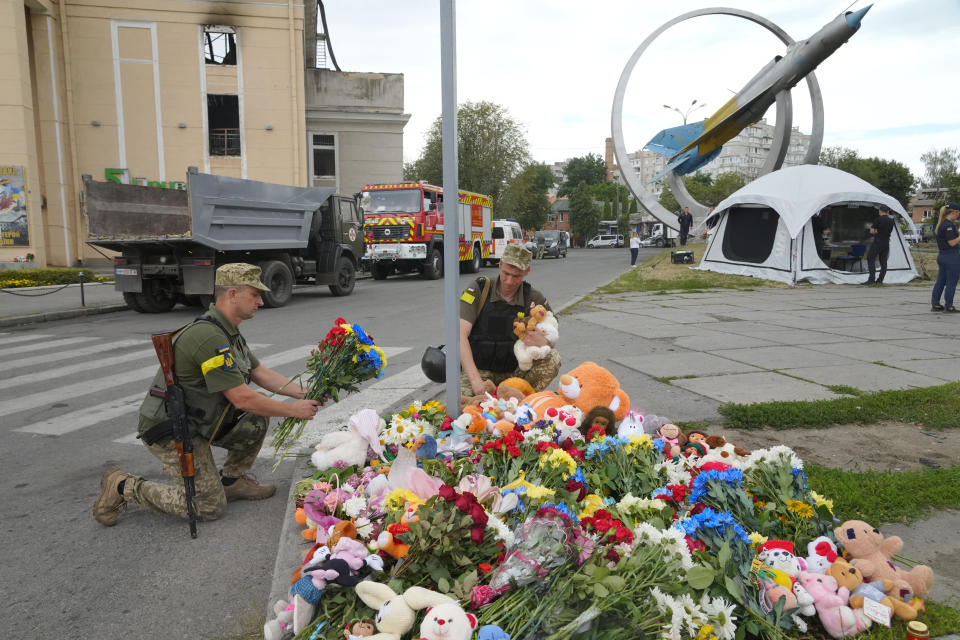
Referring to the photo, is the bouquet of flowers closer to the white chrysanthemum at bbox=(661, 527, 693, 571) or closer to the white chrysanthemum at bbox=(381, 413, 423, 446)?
the white chrysanthemum at bbox=(381, 413, 423, 446)

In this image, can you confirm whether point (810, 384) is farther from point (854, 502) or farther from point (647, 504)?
point (647, 504)

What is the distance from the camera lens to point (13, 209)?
20.9 metres

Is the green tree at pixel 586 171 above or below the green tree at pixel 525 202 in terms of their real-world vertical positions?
above

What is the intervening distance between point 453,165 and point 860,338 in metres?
7.63

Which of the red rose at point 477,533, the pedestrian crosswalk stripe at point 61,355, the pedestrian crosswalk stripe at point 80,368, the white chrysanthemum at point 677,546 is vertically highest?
Result: the red rose at point 477,533

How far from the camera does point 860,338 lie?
29.5 feet

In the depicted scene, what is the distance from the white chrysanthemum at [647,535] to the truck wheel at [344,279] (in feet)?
47.2

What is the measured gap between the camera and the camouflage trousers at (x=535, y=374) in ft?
16.1

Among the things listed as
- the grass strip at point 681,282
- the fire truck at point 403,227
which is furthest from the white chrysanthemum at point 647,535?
the fire truck at point 403,227

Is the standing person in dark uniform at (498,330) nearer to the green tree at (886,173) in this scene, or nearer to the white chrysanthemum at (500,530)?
the white chrysanthemum at (500,530)

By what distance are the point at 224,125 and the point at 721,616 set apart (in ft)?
88.9

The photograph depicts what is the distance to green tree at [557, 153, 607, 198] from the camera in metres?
117

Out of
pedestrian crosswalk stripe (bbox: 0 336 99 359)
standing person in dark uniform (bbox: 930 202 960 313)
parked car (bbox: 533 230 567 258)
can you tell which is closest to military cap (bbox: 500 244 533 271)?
pedestrian crosswalk stripe (bbox: 0 336 99 359)

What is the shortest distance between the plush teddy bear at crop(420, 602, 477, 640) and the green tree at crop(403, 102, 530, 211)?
160 ft
